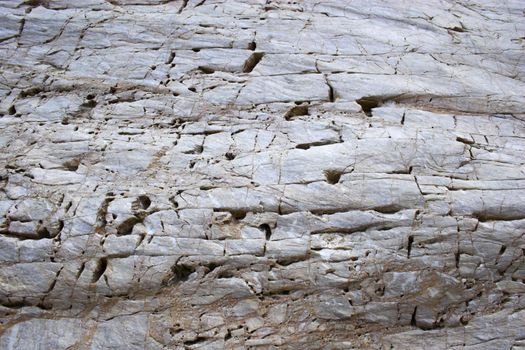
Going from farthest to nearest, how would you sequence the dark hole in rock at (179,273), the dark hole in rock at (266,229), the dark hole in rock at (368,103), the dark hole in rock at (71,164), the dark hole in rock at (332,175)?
the dark hole in rock at (368,103)
the dark hole in rock at (71,164)
the dark hole in rock at (332,175)
the dark hole in rock at (266,229)
the dark hole in rock at (179,273)

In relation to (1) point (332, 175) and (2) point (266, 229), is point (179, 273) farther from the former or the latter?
(1) point (332, 175)

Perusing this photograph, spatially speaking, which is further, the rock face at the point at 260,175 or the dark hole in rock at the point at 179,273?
the dark hole in rock at the point at 179,273

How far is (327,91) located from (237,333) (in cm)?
336

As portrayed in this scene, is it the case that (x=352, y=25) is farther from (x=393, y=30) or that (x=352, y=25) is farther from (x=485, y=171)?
(x=485, y=171)

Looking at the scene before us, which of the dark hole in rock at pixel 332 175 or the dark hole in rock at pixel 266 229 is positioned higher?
the dark hole in rock at pixel 332 175

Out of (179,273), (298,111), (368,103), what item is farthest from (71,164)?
(368,103)

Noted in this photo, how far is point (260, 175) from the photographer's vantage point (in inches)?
258

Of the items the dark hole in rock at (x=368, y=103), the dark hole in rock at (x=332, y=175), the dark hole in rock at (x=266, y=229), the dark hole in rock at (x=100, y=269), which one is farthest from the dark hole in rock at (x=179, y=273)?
the dark hole in rock at (x=368, y=103)

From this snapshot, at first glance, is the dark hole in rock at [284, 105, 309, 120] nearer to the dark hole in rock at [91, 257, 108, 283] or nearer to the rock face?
the rock face

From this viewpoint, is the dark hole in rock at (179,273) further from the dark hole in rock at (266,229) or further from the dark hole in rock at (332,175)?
the dark hole in rock at (332,175)

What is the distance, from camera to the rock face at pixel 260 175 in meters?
5.79

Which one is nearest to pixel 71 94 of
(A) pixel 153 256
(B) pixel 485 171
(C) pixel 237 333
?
(A) pixel 153 256

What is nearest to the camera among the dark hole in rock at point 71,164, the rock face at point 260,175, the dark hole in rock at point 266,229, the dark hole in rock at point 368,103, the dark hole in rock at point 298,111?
the rock face at point 260,175

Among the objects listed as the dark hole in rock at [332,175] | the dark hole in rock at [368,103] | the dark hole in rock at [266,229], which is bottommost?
the dark hole in rock at [266,229]
